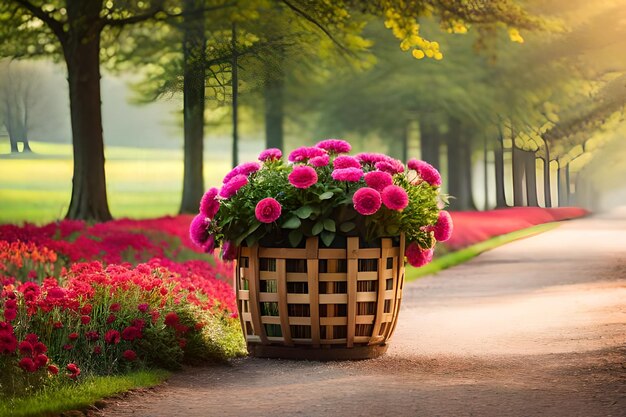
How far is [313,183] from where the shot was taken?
771 centimetres

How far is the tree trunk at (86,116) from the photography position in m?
15.0

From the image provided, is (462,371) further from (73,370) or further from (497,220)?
(497,220)

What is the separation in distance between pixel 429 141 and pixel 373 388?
17.2 metres

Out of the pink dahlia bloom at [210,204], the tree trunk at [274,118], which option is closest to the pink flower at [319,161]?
the pink dahlia bloom at [210,204]

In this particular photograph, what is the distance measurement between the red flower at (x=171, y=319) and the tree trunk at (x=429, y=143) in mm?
15801

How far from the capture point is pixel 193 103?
29.1 ft

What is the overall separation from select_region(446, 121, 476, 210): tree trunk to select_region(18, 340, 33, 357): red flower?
53.8 ft

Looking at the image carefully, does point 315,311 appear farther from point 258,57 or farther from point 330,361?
point 258,57

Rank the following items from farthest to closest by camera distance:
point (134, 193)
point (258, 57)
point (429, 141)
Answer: point (429, 141) → point (134, 193) → point (258, 57)

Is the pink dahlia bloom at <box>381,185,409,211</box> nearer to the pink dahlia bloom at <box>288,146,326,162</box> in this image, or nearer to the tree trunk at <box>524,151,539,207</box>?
the pink dahlia bloom at <box>288,146,326,162</box>

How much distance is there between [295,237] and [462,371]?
1.56 m

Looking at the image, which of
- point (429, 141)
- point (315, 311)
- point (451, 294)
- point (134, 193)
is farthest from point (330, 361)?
point (429, 141)

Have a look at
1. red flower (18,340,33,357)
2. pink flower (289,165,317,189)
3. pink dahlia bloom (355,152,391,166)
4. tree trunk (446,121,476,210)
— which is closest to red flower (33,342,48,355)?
red flower (18,340,33,357)

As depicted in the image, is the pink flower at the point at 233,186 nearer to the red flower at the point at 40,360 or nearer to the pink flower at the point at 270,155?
the pink flower at the point at 270,155
